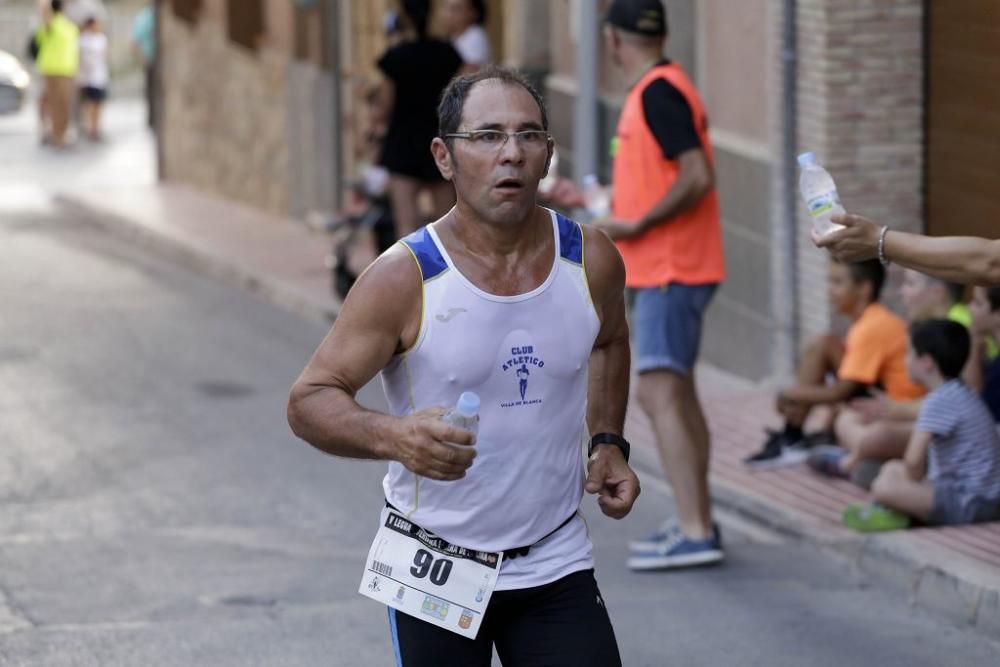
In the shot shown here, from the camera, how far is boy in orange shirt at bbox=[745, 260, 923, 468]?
9016 mm

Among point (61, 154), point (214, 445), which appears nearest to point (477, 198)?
point (214, 445)

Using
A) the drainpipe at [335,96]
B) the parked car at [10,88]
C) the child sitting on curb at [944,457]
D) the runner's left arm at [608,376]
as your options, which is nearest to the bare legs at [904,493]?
the child sitting on curb at [944,457]

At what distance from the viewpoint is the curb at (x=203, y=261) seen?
559 inches

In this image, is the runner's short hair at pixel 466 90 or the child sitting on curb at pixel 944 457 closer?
the runner's short hair at pixel 466 90

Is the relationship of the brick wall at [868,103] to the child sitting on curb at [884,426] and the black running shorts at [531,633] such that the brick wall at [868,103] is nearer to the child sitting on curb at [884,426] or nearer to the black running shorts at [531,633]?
the child sitting on curb at [884,426]

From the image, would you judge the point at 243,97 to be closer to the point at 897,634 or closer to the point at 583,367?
the point at 897,634

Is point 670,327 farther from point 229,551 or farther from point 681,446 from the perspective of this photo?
point 229,551

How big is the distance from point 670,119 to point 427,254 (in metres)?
3.29

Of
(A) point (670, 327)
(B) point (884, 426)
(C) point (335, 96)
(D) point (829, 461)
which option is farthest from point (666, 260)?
(C) point (335, 96)

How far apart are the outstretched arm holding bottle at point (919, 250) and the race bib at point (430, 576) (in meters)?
1.30

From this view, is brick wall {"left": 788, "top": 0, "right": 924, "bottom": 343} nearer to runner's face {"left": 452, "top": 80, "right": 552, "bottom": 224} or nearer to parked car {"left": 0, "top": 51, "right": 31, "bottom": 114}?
parked car {"left": 0, "top": 51, "right": 31, "bottom": 114}

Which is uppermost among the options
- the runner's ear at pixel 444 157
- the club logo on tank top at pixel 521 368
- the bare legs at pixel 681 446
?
the runner's ear at pixel 444 157

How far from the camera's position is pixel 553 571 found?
170 inches

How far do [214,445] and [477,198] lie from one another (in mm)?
5962
